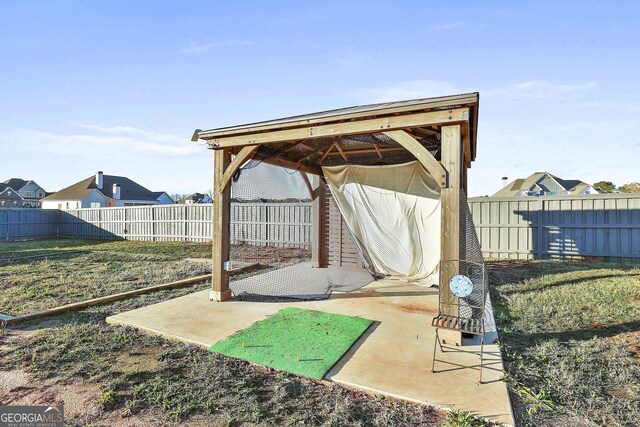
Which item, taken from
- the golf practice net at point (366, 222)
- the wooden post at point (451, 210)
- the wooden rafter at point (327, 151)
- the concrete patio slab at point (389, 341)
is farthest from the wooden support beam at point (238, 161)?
the wooden post at point (451, 210)

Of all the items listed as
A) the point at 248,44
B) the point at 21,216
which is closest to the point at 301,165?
the point at 248,44

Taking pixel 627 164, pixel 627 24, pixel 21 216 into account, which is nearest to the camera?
pixel 627 24

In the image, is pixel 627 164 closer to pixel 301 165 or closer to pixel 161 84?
pixel 301 165

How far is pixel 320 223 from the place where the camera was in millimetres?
6668

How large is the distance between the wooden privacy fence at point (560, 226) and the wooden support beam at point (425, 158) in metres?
6.24

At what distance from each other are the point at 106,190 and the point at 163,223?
811 inches

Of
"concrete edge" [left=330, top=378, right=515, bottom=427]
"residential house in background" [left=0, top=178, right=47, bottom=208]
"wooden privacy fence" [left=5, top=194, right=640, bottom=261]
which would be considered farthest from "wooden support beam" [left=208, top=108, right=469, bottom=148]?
"residential house in background" [left=0, top=178, right=47, bottom=208]

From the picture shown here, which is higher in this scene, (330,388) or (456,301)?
(456,301)

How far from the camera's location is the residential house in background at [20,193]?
32.2 m

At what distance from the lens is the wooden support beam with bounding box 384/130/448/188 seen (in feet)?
9.86

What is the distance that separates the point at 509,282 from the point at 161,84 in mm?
8005

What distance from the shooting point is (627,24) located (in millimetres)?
5383

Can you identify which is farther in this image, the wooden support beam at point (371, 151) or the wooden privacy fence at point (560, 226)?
the wooden privacy fence at point (560, 226)

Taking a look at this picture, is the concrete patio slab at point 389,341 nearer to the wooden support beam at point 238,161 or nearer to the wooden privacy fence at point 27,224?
the wooden support beam at point 238,161
